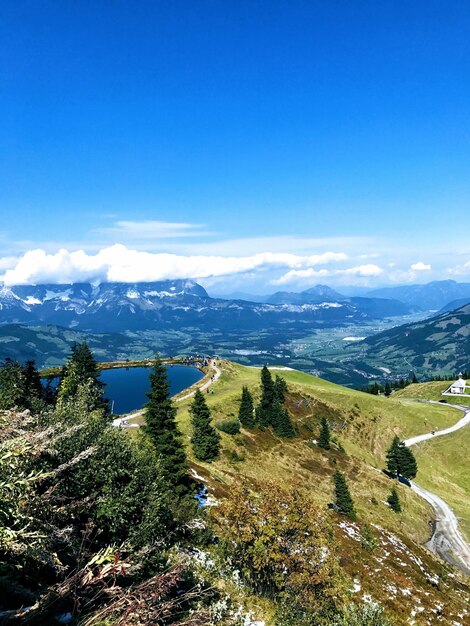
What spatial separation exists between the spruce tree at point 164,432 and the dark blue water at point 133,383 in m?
44.2

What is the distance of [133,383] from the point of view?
117 m

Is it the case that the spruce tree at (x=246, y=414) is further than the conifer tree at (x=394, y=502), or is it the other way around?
the spruce tree at (x=246, y=414)

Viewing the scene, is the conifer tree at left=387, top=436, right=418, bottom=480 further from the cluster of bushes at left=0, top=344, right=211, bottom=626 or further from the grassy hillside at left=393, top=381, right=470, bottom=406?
the grassy hillside at left=393, top=381, right=470, bottom=406

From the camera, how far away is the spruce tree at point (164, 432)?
42347 millimetres

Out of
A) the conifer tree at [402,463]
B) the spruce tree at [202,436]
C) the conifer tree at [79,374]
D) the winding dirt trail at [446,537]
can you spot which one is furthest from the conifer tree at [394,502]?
the conifer tree at [79,374]

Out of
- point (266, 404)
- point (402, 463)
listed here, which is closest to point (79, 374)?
point (266, 404)

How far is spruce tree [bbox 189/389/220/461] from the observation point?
229ft

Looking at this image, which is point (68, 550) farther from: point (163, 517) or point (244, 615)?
point (244, 615)

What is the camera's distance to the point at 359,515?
70.6m

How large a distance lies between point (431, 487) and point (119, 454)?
4259 inches

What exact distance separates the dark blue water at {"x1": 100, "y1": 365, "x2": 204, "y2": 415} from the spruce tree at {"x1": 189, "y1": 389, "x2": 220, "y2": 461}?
2124 centimetres

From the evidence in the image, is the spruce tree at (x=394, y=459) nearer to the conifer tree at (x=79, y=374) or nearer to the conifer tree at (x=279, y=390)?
the conifer tree at (x=279, y=390)

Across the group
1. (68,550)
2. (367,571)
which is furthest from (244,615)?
(367,571)

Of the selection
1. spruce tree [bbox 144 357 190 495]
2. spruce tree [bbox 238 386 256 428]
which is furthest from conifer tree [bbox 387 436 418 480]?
spruce tree [bbox 144 357 190 495]
